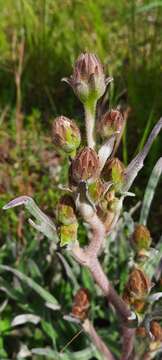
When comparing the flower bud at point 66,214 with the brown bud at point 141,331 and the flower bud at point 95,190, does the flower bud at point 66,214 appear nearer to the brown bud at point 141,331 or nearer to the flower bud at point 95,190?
the flower bud at point 95,190

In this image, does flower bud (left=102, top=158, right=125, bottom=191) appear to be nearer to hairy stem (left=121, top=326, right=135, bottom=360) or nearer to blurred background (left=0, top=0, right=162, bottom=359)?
hairy stem (left=121, top=326, right=135, bottom=360)

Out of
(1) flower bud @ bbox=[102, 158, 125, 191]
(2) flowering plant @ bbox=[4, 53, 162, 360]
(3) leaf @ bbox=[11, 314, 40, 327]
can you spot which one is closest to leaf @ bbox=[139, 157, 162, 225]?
(2) flowering plant @ bbox=[4, 53, 162, 360]

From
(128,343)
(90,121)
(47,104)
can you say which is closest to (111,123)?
(90,121)

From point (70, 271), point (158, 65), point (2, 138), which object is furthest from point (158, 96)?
point (70, 271)

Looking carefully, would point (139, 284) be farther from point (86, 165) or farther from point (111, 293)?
point (86, 165)

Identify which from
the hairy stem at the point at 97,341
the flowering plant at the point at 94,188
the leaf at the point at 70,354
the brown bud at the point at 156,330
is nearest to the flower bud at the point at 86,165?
the flowering plant at the point at 94,188

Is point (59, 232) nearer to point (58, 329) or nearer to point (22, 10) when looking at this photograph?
point (58, 329)

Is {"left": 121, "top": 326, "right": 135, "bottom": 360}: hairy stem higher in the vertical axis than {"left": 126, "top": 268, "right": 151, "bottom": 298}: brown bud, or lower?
lower

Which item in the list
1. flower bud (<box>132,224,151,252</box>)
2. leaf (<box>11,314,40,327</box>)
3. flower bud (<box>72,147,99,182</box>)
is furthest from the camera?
leaf (<box>11,314,40,327</box>)
